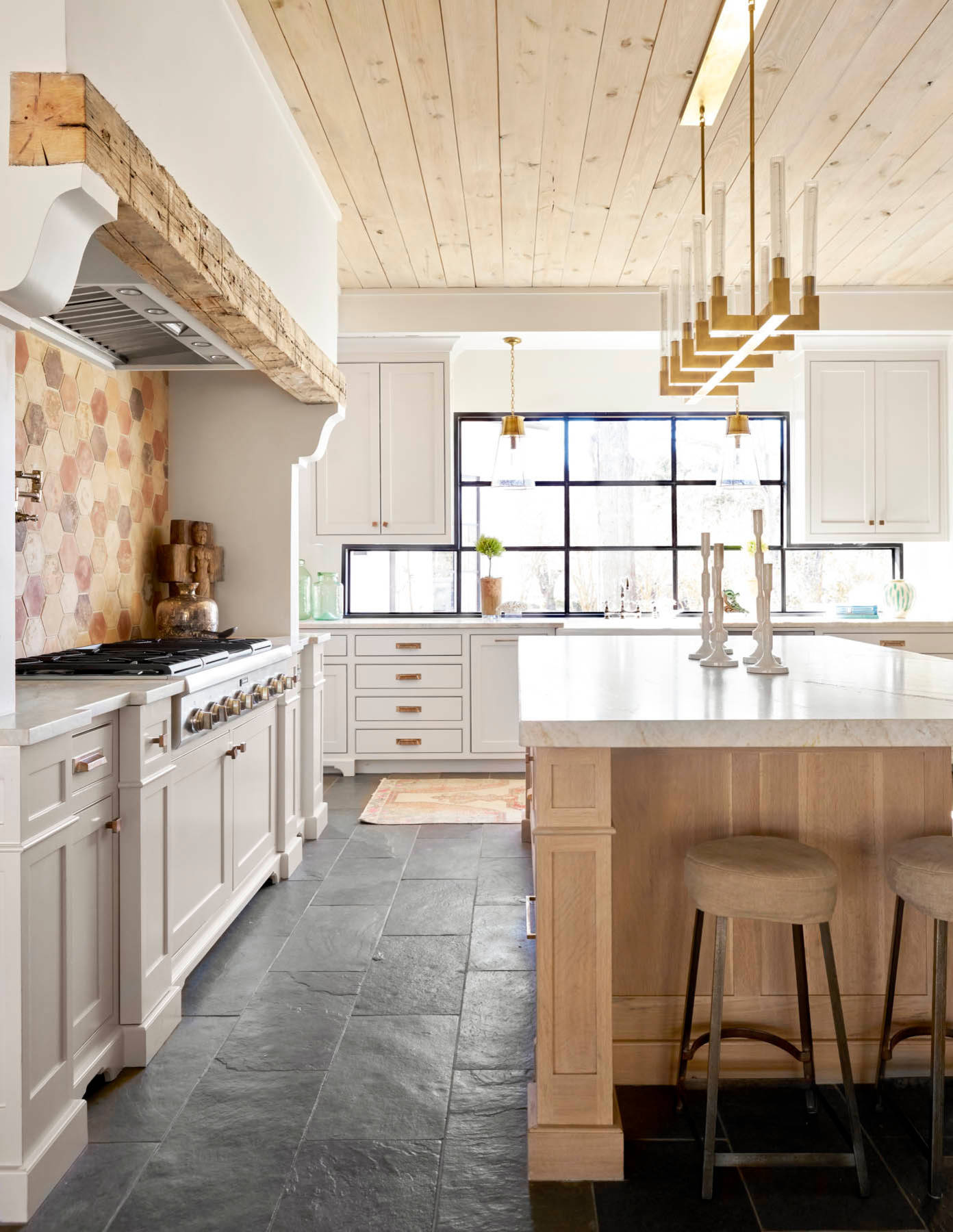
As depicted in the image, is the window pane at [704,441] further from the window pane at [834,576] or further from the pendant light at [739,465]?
the pendant light at [739,465]

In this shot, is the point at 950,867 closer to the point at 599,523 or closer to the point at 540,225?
the point at 540,225

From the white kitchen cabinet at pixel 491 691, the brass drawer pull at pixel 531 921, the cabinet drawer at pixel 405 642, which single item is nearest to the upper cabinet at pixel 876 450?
the white kitchen cabinet at pixel 491 691

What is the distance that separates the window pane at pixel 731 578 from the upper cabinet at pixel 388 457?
171 cm

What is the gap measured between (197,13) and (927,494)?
487cm

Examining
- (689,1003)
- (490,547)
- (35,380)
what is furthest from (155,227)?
(490,547)

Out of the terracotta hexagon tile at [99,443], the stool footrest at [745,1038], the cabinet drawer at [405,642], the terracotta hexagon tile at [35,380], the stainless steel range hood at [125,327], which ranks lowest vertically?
the stool footrest at [745,1038]

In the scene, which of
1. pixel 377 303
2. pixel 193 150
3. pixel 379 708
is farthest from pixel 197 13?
pixel 379 708

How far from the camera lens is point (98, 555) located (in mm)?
3248

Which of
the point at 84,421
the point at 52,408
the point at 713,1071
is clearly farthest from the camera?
the point at 84,421

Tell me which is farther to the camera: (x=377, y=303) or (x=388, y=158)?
(x=377, y=303)

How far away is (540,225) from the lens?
4355mm

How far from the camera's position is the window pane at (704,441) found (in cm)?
624

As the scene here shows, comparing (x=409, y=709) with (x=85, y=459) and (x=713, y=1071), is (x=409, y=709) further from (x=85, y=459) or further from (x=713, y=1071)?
(x=713, y=1071)

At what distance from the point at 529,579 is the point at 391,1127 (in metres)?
4.52
